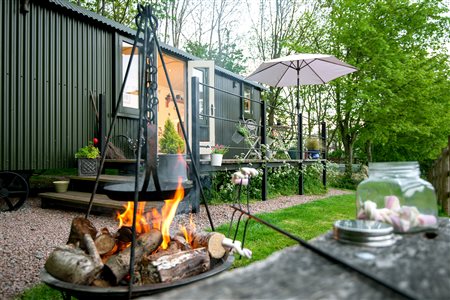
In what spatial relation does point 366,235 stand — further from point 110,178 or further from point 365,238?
point 110,178

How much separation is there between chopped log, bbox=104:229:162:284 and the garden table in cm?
116

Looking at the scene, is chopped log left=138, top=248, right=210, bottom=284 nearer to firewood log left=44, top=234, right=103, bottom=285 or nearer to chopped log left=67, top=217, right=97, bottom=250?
firewood log left=44, top=234, right=103, bottom=285

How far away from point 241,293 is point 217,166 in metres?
4.49

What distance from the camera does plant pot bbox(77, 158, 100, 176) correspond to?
5320mm

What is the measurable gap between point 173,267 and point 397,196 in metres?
1.07

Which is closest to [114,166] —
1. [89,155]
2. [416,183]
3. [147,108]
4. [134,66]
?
[89,155]

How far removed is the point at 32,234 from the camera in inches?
139

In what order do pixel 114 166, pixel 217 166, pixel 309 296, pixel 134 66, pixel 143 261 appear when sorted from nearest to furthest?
pixel 309 296, pixel 143 261, pixel 217 166, pixel 114 166, pixel 134 66

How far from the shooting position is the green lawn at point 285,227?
259 cm

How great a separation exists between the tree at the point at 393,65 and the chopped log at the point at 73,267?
26.2 ft

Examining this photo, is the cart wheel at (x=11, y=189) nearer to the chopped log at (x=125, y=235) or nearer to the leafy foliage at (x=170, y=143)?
the leafy foliage at (x=170, y=143)

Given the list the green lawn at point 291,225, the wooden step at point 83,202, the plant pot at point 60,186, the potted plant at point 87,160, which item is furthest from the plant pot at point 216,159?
the plant pot at point 60,186

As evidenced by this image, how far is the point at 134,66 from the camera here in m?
6.76

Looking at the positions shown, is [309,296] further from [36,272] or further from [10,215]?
[10,215]
